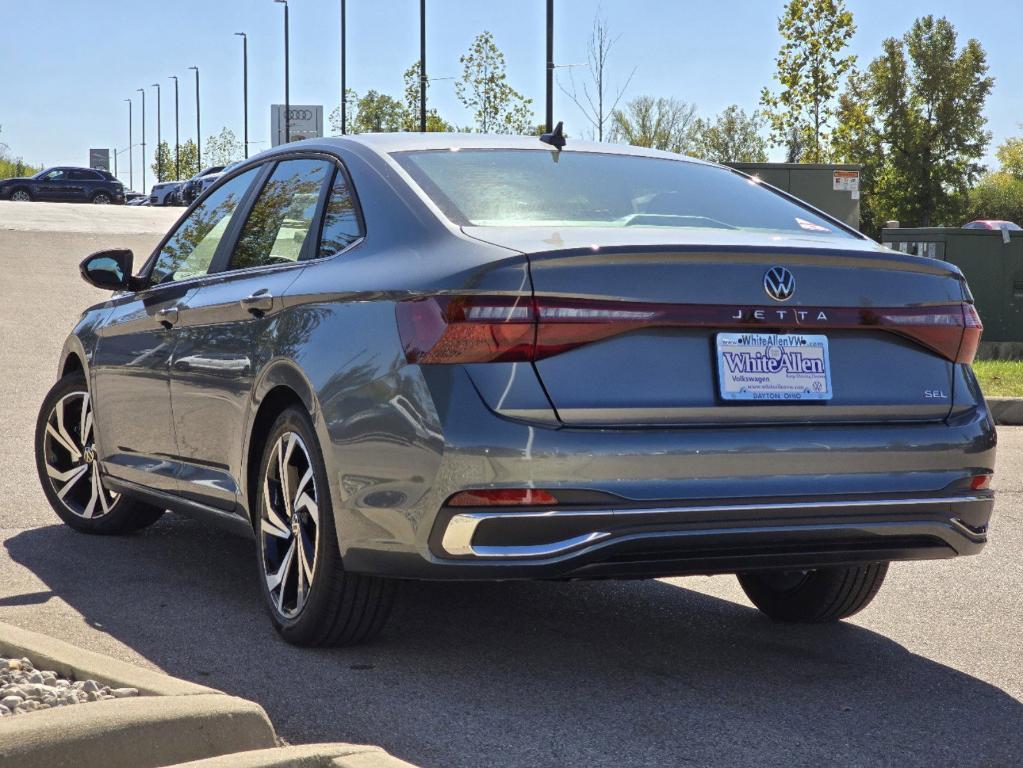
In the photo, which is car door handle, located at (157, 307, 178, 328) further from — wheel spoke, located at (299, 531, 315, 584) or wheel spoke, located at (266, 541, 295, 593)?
wheel spoke, located at (299, 531, 315, 584)

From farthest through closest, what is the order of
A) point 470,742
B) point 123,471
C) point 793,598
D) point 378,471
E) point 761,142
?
point 761,142 → point 123,471 → point 793,598 → point 378,471 → point 470,742

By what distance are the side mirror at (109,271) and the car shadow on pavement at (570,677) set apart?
1.22 m

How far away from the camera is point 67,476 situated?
23.3 feet

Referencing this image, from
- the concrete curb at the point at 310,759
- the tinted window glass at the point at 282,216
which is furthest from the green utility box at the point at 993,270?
the concrete curb at the point at 310,759

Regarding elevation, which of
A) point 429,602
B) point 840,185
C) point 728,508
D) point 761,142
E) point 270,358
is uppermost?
point 761,142

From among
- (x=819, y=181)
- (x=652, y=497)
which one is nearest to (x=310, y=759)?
(x=652, y=497)

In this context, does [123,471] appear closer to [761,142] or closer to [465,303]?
[465,303]

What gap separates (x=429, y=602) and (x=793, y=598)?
1.32m

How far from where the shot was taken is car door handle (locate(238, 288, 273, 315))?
5.04m

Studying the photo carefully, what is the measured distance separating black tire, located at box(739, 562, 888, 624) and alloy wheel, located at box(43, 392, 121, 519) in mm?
2998

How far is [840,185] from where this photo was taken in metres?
19.8

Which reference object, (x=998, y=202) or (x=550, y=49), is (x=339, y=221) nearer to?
(x=550, y=49)

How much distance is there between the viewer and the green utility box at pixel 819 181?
19.6 m

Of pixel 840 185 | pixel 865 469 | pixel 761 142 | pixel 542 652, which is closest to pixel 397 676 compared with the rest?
pixel 542 652
